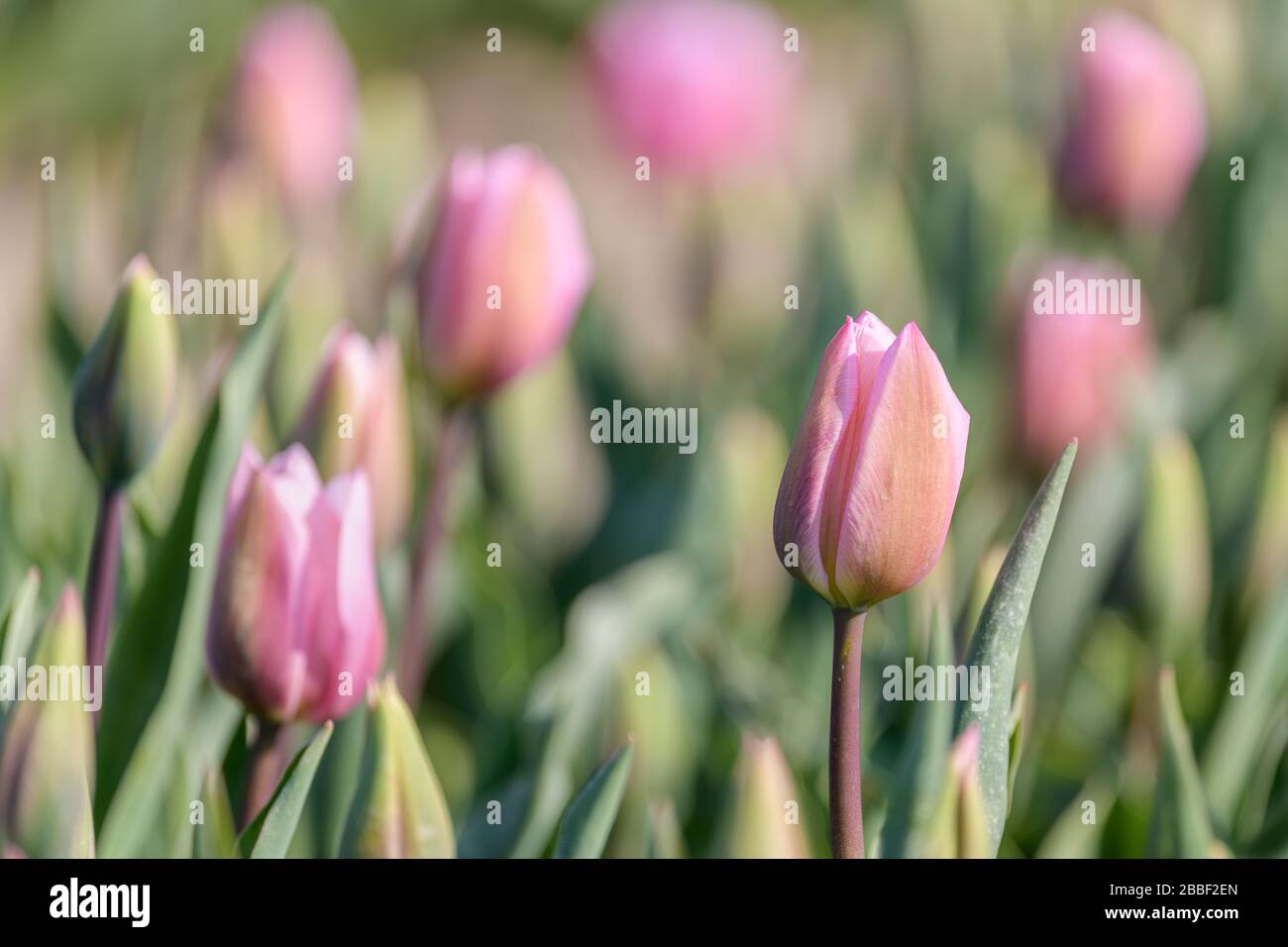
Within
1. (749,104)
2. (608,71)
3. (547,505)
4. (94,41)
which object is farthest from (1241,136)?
Result: (94,41)

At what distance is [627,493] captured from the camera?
3.21ft

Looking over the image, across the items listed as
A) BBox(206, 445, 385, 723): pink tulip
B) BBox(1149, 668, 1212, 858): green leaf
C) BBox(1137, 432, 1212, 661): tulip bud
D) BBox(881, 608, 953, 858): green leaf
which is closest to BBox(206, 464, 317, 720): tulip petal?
BBox(206, 445, 385, 723): pink tulip

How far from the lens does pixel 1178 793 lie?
54 cm

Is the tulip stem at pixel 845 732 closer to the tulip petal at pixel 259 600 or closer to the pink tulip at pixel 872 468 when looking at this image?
the pink tulip at pixel 872 468

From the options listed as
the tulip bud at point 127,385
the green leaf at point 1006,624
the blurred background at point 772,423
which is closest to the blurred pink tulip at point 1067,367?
the blurred background at point 772,423

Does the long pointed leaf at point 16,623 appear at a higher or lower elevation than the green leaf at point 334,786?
higher

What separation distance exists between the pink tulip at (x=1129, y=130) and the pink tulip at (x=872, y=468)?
0.66 m

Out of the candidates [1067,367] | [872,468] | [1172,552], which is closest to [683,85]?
[1067,367]

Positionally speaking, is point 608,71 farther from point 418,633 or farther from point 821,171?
point 418,633

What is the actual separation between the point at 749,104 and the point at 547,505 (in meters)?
0.46

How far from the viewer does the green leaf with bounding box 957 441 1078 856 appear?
0.42 metres

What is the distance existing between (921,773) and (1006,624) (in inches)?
3.0

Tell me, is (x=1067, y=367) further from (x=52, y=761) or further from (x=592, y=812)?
(x=52, y=761)

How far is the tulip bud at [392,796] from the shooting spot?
466 millimetres
